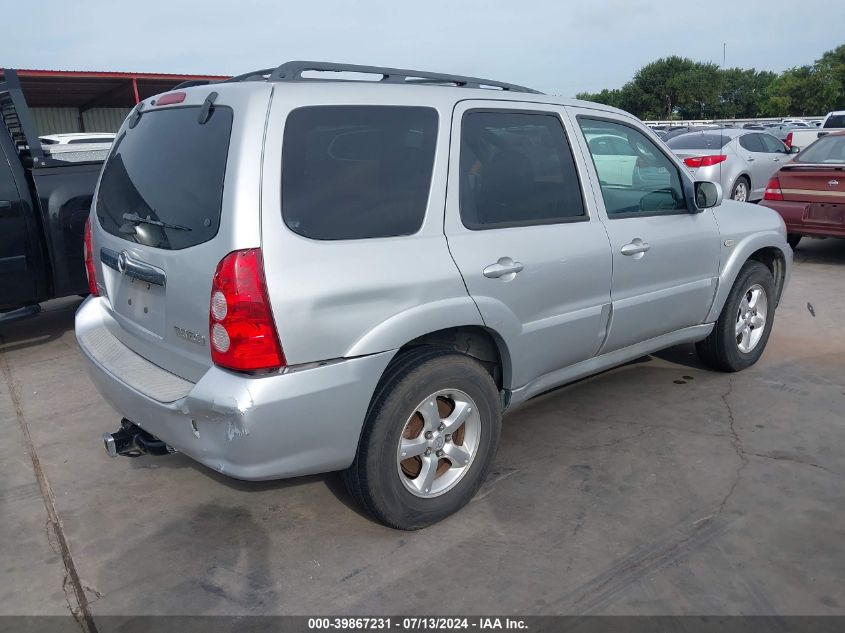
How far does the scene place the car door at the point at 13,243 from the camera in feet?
17.8

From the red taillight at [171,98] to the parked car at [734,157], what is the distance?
9.66 meters

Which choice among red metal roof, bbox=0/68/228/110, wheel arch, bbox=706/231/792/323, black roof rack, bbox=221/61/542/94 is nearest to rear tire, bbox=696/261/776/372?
wheel arch, bbox=706/231/792/323

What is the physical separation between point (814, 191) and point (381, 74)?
22.8ft

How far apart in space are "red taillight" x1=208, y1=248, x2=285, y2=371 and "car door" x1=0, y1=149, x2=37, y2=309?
3.63m

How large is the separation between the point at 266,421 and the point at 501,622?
3.64 ft

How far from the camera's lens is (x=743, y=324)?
5039 mm

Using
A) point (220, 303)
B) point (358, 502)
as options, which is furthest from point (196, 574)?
point (220, 303)

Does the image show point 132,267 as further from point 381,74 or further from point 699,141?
point 699,141

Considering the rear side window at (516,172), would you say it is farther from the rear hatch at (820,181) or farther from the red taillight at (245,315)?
the rear hatch at (820,181)

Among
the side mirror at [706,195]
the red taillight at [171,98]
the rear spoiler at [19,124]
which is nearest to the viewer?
the red taillight at [171,98]

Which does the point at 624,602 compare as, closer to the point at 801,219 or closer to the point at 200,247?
the point at 200,247

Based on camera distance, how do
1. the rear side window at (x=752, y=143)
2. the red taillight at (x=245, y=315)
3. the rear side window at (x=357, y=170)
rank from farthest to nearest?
the rear side window at (x=752, y=143)
the rear side window at (x=357, y=170)
the red taillight at (x=245, y=315)

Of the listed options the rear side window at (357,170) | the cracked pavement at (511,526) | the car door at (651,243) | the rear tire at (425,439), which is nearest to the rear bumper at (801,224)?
the cracked pavement at (511,526)

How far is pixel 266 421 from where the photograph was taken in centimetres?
262
